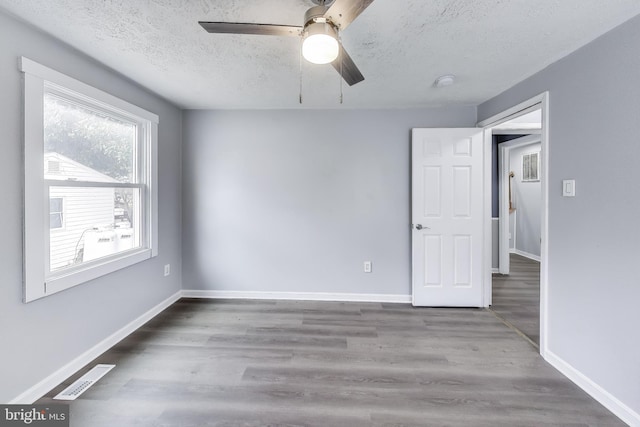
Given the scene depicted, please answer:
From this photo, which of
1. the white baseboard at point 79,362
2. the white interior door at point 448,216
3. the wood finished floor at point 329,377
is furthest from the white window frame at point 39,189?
the white interior door at point 448,216

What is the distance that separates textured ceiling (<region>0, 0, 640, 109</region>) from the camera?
1.54 meters

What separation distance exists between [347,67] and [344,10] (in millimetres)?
419

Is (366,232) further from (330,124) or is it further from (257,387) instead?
(257,387)

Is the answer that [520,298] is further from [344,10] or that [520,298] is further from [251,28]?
[251,28]

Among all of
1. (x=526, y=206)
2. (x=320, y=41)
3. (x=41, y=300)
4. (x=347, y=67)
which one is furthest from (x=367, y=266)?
(x=526, y=206)

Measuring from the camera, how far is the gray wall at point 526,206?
566cm

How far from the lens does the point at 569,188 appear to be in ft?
6.48

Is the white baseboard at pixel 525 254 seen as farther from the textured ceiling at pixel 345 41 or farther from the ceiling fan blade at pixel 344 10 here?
the ceiling fan blade at pixel 344 10

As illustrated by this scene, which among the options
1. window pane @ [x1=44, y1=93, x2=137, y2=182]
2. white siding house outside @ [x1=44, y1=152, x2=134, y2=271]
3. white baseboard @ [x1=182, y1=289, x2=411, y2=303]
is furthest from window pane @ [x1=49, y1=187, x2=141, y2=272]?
white baseboard @ [x1=182, y1=289, x2=411, y2=303]


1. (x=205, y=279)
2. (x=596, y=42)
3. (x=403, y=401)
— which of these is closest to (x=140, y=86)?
(x=205, y=279)

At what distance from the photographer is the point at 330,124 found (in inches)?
131

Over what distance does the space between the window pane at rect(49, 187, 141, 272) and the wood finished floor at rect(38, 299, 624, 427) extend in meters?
0.82

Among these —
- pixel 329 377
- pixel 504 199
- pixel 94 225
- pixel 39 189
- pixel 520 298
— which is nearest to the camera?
pixel 39 189

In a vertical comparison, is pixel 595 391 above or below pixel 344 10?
below
